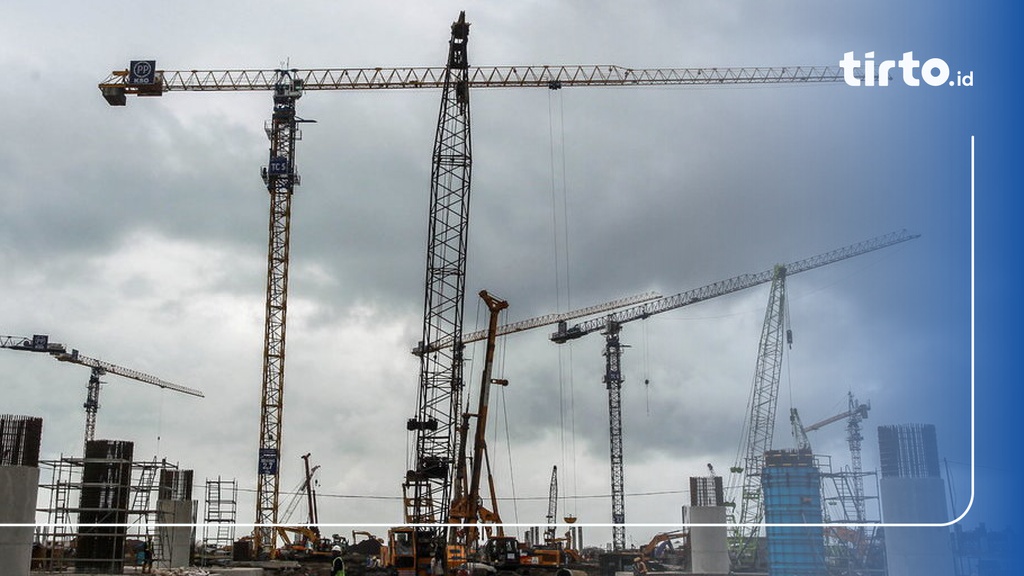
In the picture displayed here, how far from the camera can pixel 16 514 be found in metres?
20.7

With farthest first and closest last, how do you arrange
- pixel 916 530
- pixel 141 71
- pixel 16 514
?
1. pixel 141 71
2. pixel 916 530
3. pixel 16 514

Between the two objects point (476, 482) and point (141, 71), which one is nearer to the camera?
point (476, 482)

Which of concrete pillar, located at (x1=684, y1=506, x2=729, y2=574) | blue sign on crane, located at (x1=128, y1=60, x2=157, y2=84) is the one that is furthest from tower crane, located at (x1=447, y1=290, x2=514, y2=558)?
blue sign on crane, located at (x1=128, y1=60, x2=157, y2=84)

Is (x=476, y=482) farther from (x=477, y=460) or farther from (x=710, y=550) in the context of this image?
(x=710, y=550)

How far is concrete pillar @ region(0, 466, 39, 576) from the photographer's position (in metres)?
20.6

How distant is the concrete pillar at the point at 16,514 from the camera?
67.6 feet

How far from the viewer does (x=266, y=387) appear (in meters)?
65.0

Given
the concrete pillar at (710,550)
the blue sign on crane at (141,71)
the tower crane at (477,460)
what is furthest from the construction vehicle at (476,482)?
the blue sign on crane at (141,71)

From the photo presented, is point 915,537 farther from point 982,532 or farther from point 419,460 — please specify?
point 419,460

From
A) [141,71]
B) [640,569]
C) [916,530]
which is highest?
[141,71]

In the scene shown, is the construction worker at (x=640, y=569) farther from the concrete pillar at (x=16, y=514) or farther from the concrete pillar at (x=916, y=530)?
the concrete pillar at (x=16, y=514)

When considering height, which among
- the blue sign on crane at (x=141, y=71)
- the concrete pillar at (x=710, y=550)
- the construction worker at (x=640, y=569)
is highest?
the blue sign on crane at (x=141, y=71)

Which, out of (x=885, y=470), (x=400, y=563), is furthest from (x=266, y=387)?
(x=885, y=470)

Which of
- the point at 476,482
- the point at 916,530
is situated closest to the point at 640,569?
the point at 476,482
